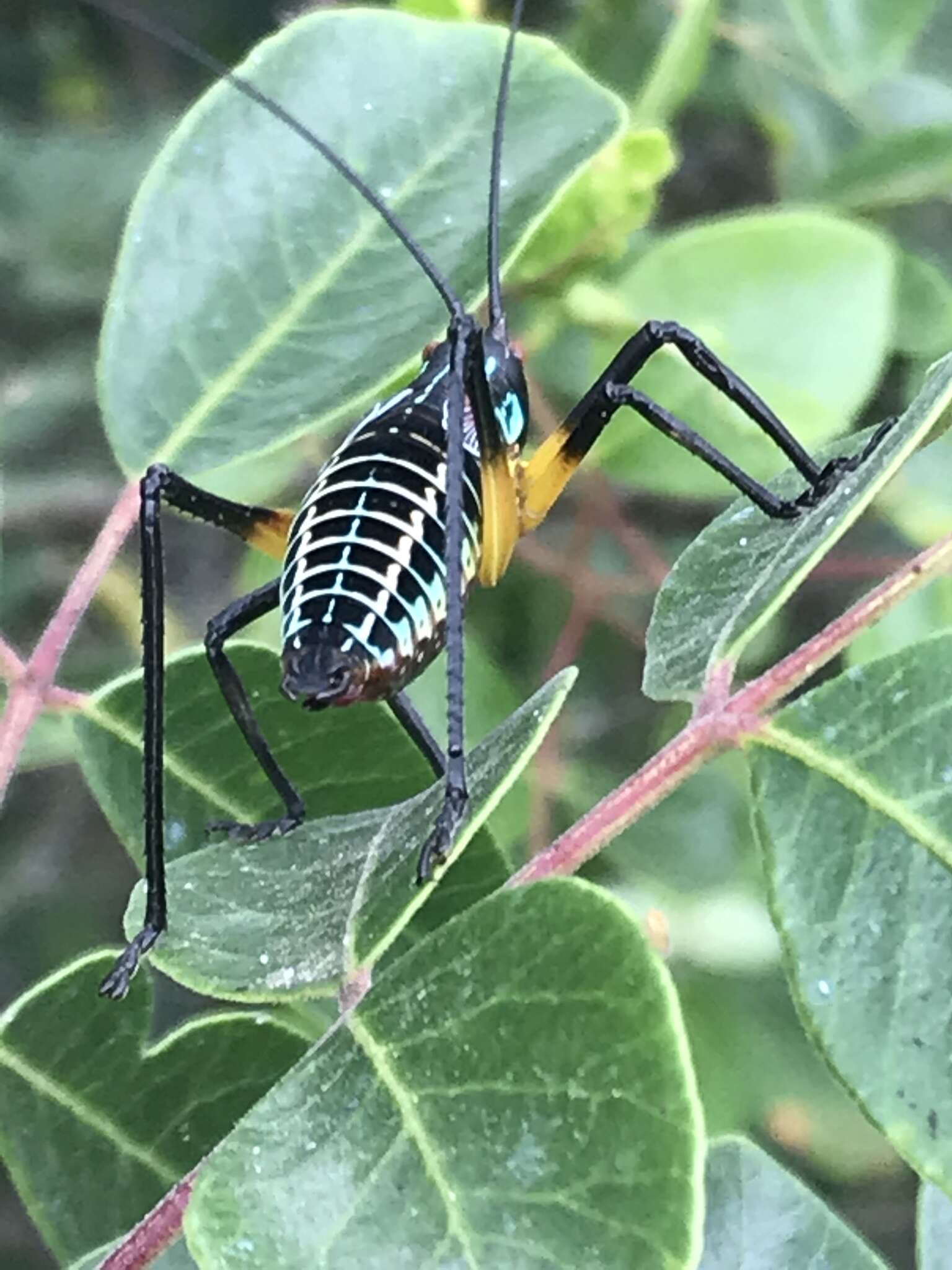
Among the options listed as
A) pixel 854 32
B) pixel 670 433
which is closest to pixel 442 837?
pixel 670 433

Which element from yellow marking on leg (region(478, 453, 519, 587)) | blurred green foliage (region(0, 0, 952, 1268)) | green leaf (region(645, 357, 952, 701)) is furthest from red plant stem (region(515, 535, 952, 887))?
blurred green foliage (region(0, 0, 952, 1268))

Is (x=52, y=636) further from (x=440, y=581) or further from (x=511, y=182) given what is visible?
(x=511, y=182)

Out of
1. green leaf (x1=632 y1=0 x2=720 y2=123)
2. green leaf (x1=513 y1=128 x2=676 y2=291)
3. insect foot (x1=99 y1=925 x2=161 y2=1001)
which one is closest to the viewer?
insect foot (x1=99 y1=925 x2=161 y2=1001)

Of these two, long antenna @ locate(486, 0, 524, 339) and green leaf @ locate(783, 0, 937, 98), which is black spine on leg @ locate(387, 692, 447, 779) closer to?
long antenna @ locate(486, 0, 524, 339)

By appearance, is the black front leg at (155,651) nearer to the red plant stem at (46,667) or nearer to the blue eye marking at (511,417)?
the red plant stem at (46,667)

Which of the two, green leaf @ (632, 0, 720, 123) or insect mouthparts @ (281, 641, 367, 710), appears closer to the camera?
insect mouthparts @ (281, 641, 367, 710)

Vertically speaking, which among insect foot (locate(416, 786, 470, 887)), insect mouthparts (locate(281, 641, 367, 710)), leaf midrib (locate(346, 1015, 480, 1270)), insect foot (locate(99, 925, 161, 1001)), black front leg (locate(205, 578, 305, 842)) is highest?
insect foot (locate(416, 786, 470, 887))

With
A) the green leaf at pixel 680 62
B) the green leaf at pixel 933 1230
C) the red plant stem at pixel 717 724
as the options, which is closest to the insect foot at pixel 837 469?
the red plant stem at pixel 717 724
